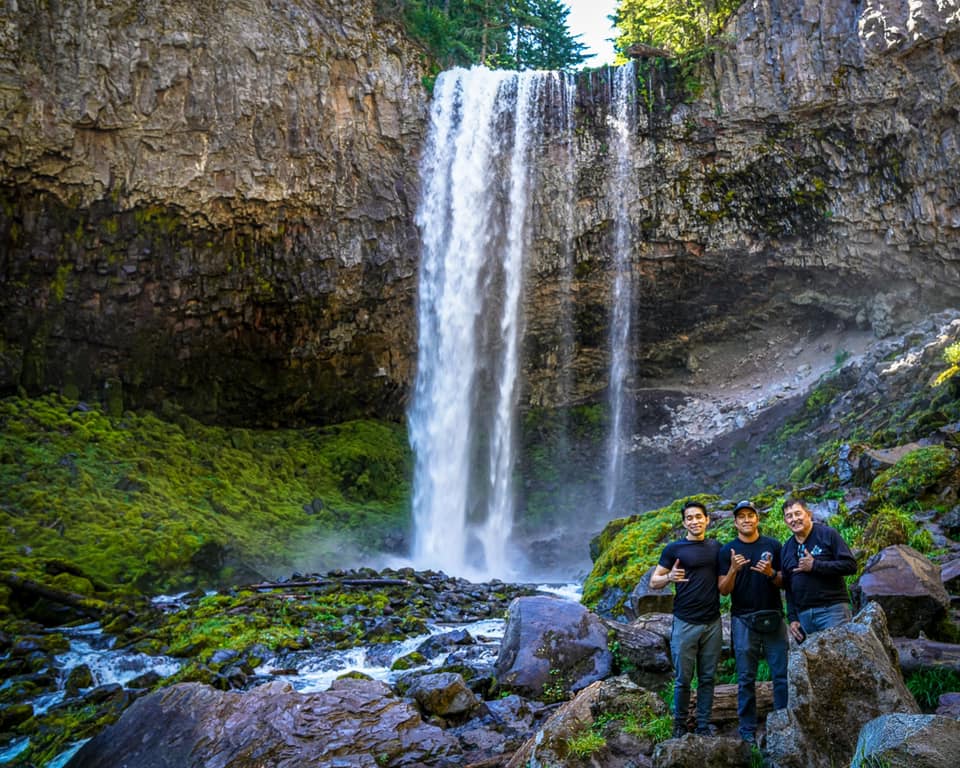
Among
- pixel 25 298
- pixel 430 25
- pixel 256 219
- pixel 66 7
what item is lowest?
pixel 25 298

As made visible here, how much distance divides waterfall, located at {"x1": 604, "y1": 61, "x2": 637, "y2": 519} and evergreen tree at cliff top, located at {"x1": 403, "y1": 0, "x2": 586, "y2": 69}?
5.61 m

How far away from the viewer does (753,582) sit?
480cm

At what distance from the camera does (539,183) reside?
21906mm

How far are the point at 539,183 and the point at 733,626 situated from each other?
61.5ft

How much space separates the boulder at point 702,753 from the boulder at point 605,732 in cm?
39

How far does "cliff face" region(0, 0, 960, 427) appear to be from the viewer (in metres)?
17.3

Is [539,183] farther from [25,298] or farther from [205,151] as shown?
[25,298]

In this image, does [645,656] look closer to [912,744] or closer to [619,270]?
[912,744]

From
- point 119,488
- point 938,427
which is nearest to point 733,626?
point 938,427

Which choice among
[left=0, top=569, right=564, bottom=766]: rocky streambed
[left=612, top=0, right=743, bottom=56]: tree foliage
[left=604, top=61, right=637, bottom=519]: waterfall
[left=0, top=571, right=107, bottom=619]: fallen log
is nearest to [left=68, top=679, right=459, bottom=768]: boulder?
[left=0, top=569, right=564, bottom=766]: rocky streambed

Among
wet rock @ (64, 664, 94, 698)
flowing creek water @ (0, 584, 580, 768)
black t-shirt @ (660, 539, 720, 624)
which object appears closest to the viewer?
black t-shirt @ (660, 539, 720, 624)

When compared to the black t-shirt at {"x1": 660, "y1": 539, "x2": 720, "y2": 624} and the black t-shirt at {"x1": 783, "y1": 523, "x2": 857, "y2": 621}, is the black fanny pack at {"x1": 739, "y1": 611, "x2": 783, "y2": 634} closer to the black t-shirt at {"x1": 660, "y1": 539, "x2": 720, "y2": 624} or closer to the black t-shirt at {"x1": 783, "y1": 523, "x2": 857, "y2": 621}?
the black t-shirt at {"x1": 783, "y1": 523, "x2": 857, "y2": 621}

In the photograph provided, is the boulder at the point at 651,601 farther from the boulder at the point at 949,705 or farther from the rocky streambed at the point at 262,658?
the boulder at the point at 949,705

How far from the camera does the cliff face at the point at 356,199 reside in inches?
681
